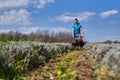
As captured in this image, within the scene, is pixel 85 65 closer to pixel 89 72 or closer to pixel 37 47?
pixel 89 72

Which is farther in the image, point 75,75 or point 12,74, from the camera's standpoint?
point 12,74

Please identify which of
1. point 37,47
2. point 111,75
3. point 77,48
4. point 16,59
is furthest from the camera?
point 77,48

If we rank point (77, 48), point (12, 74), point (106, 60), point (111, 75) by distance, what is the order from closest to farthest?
point (111, 75) → point (106, 60) → point (12, 74) → point (77, 48)

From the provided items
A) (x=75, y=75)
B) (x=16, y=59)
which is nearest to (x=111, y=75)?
(x=75, y=75)

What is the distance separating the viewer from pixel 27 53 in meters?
14.0

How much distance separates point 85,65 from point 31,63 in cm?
280

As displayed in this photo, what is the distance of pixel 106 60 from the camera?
22.6 ft

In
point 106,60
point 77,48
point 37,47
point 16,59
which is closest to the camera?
point 106,60

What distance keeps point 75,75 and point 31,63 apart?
4789 millimetres

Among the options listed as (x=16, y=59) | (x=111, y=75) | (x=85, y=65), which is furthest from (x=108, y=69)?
(x=16, y=59)

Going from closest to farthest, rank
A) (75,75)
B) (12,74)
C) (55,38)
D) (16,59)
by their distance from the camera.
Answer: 1. (75,75)
2. (12,74)
3. (16,59)
4. (55,38)

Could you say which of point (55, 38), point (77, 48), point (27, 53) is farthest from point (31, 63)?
point (55, 38)

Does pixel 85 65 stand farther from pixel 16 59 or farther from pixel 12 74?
pixel 16 59

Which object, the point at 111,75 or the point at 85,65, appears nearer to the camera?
the point at 111,75
